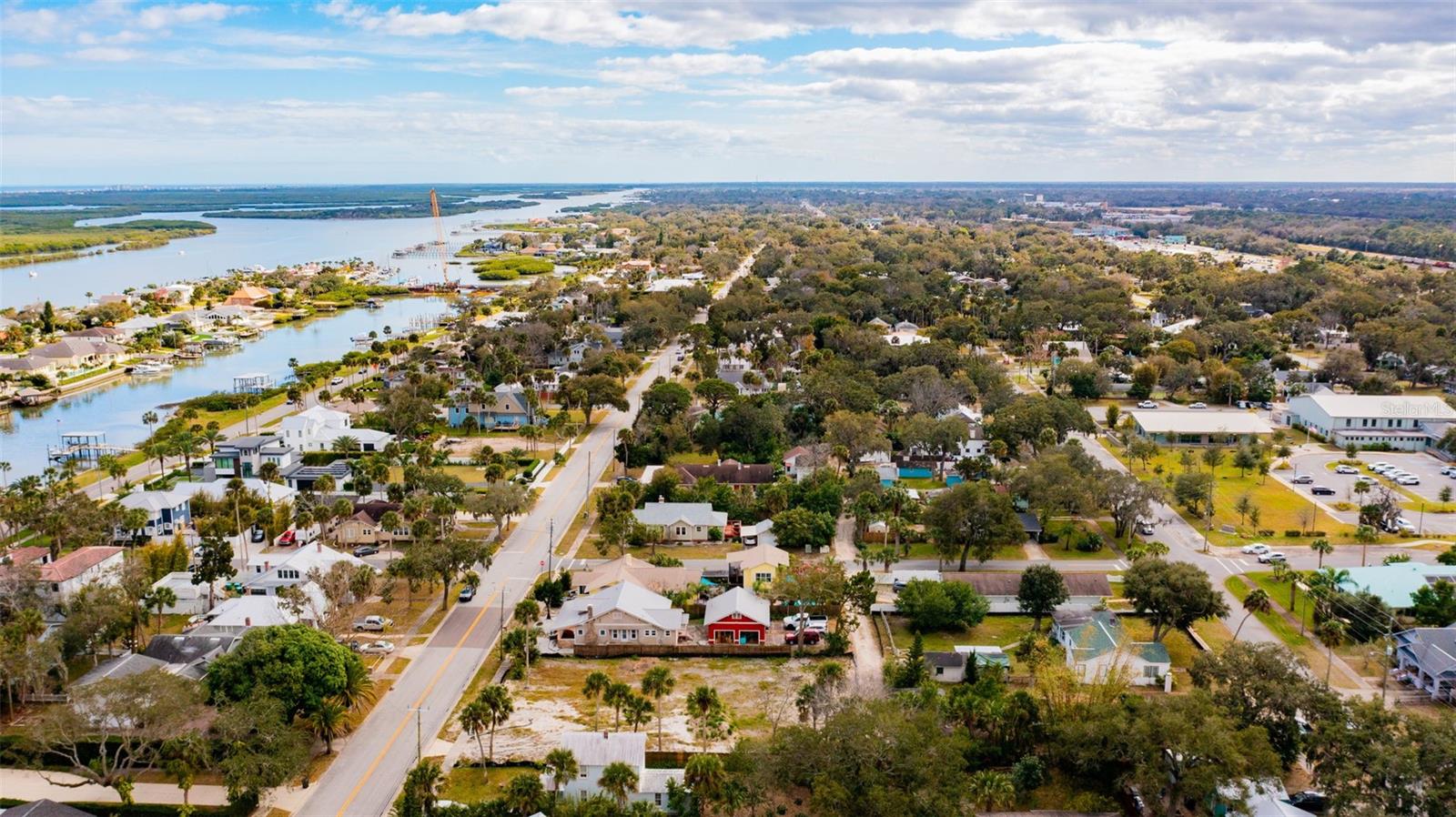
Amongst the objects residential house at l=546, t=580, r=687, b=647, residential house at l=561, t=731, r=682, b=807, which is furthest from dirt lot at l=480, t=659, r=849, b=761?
residential house at l=561, t=731, r=682, b=807

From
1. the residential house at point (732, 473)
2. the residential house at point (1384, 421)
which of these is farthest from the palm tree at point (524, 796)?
the residential house at point (1384, 421)

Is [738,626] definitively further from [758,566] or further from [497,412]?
[497,412]

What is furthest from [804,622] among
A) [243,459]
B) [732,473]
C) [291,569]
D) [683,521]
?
[243,459]

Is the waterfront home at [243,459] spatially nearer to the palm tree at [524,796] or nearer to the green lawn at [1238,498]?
the palm tree at [524,796]

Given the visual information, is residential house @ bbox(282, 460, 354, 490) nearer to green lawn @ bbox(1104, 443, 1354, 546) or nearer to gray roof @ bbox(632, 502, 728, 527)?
gray roof @ bbox(632, 502, 728, 527)

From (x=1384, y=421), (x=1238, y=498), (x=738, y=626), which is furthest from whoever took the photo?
(x=1384, y=421)

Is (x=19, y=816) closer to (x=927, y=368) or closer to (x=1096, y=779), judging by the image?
(x=1096, y=779)
